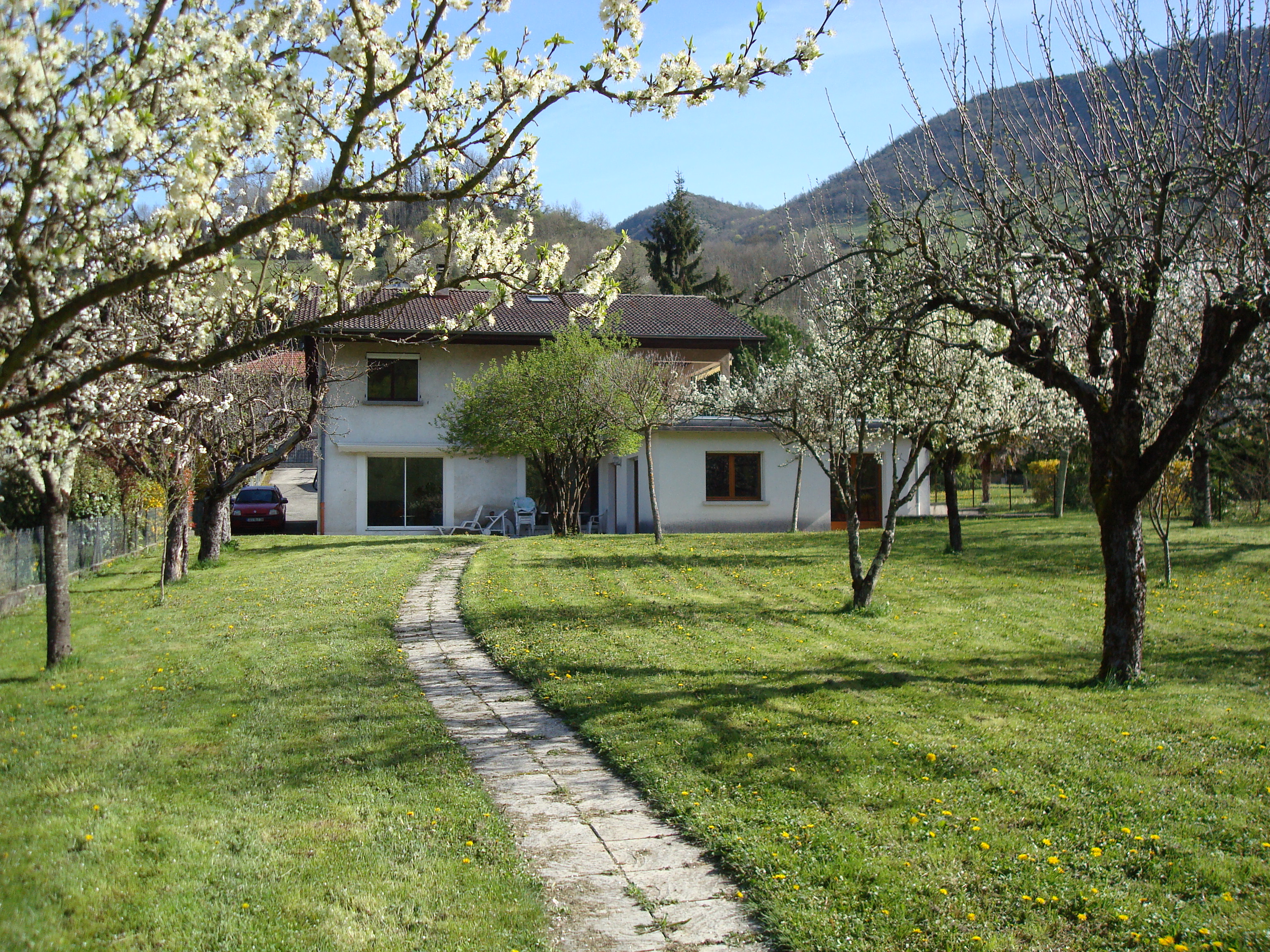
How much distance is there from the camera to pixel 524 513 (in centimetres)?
2419

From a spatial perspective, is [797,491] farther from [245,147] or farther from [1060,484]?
[245,147]

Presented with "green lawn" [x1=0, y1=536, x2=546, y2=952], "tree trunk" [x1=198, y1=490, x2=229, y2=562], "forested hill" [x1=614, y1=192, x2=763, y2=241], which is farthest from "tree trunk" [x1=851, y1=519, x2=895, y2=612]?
"forested hill" [x1=614, y1=192, x2=763, y2=241]

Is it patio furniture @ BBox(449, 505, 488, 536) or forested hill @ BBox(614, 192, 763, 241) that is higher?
forested hill @ BBox(614, 192, 763, 241)

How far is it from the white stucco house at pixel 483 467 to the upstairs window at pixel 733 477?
0.03m

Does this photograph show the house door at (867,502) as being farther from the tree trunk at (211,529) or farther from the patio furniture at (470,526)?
the tree trunk at (211,529)

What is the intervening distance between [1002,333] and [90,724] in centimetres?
991

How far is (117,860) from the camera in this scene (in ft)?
14.4

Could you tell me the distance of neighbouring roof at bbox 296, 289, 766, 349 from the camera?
77.9ft

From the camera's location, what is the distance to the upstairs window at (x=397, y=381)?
2478 cm

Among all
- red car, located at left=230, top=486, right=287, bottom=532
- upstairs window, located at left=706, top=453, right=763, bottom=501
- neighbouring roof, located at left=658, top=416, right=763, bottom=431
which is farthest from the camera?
red car, located at left=230, top=486, right=287, bottom=532

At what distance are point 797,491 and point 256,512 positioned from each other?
16.5m

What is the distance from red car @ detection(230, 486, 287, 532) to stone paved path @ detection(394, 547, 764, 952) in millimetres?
21336

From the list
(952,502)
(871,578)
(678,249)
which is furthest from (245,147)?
(678,249)

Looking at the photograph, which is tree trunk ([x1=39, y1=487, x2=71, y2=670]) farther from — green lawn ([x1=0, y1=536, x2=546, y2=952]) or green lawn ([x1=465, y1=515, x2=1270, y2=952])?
green lawn ([x1=465, y1=515, x2=1270, y2=952])
